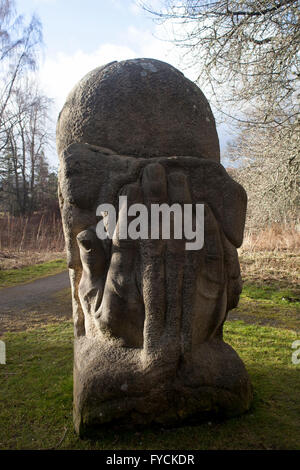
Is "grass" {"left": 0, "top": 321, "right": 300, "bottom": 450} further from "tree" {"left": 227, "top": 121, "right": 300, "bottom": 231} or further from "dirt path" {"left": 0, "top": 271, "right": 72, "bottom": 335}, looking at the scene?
"tree" {"left": 227, "top": 121, "right": 300, "bottom": 231}

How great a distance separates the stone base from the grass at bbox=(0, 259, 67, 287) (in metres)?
5.41

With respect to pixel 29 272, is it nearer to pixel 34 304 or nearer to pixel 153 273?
pixel 34 304

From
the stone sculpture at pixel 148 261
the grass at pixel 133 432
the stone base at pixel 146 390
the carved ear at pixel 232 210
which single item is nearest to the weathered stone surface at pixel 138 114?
the stone sculpture at pixel 148 261

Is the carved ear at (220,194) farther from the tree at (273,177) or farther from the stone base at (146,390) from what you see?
the tree at (273,177)

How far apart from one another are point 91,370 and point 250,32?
5.09 meters

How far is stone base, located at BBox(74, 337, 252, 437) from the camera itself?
178 centimetres

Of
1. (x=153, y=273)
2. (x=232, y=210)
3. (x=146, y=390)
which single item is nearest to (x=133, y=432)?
(x=146, y=390)

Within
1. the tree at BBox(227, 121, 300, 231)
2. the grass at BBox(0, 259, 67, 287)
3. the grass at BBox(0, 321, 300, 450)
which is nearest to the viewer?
the grass at BBox(0, 321, 300, 450)

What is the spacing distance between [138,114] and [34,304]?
4140mm

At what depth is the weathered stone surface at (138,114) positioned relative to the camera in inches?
78.6

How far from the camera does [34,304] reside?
5.28 meters

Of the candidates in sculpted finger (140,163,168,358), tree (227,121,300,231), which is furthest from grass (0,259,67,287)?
sculpted finger (140,163,168,358)

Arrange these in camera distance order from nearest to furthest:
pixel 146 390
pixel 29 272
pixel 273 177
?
pixel 146 390 < pixel 273 177 < pixel 29 272

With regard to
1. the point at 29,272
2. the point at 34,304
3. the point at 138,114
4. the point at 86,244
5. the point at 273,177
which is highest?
the point at 273,177
